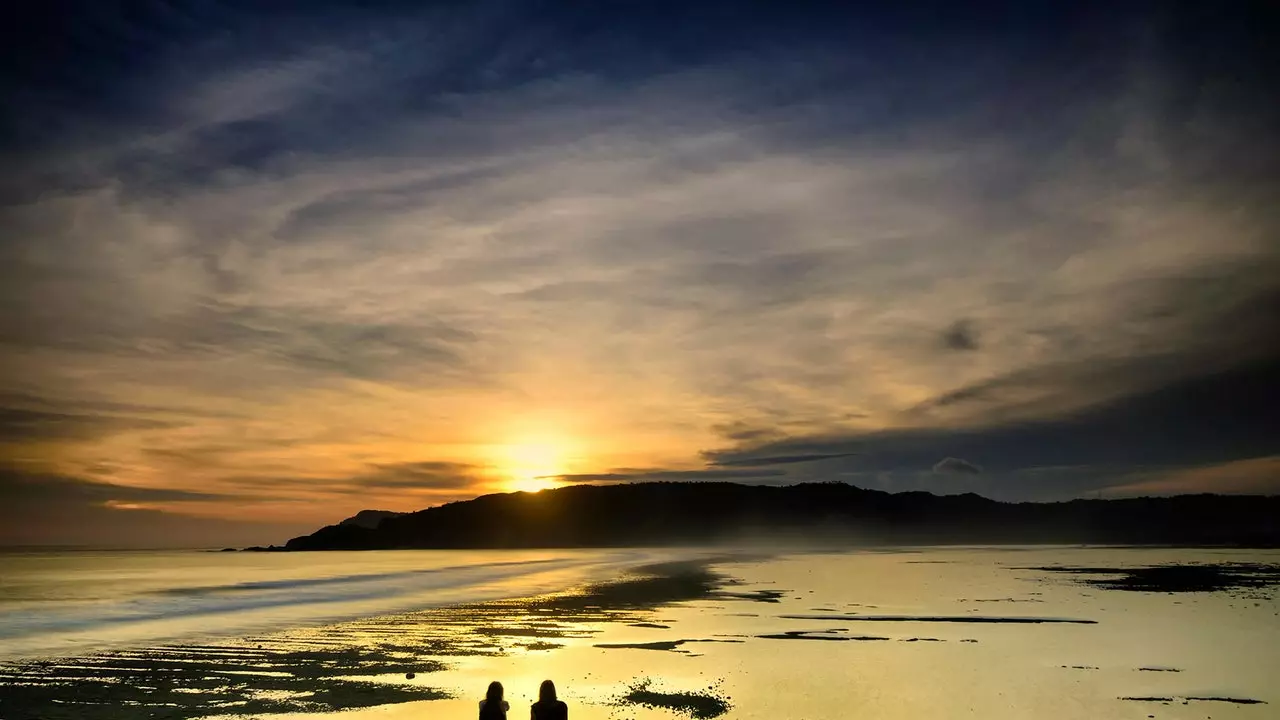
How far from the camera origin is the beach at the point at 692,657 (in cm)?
1652

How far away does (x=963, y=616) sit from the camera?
103 feet

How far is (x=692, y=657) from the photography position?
71.1 feet

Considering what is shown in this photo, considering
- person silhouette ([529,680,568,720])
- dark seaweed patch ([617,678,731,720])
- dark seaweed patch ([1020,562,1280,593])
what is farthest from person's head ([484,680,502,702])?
dark seaweed patch ([1020,562,1280,593])

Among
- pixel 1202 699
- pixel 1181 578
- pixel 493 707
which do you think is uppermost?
pixel 493 707

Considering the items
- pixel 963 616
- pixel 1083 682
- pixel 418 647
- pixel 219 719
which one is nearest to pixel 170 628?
pixel 418 647

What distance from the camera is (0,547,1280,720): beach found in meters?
16.5

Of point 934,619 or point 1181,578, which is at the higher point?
point 934,619

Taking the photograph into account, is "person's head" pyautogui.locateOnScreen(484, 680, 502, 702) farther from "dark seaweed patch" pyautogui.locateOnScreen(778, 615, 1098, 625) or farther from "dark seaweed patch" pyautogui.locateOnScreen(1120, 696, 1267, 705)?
"dark seaweed patch" pyautogui.locateOnScreen(778, 615, 1098, 625)

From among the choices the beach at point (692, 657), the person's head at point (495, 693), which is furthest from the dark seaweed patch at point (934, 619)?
the person's head at point (495, 693)

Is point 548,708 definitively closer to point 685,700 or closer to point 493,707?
point 493,707

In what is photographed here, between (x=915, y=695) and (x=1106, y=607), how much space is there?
70.0ft

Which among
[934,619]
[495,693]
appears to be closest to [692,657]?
[495,693]

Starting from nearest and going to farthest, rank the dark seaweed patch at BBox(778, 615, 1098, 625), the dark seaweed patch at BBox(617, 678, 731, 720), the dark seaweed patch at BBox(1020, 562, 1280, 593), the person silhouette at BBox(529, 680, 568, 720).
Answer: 1. the person silhouette at BBox(529, 680, 568, 720)
2. the dark seaweed patch at BBox(617, 678, 731, 720)
3. the dark seaweed patch at BBox(778, 615, 1098, 625)
4. the dark seaweed patch at BBox(1020, 562, 1280, 593)

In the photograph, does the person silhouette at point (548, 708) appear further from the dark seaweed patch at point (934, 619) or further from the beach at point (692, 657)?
the dark seaweed patch at point (934, 619)
